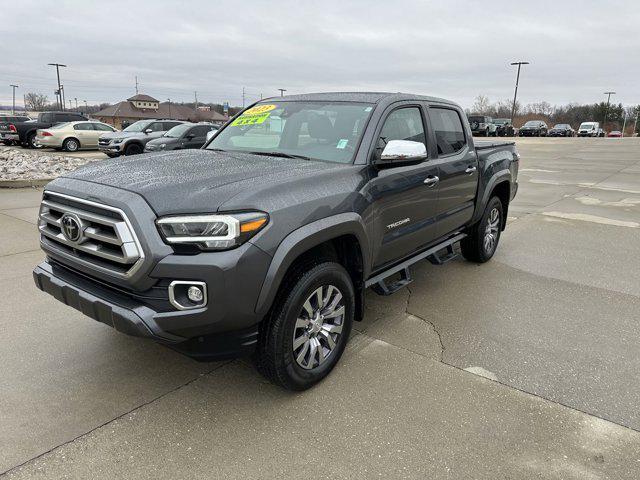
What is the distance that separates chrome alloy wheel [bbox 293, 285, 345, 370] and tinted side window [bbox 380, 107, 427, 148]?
1.27m

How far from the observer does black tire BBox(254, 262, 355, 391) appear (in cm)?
270

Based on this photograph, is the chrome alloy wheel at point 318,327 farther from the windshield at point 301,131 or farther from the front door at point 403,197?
the windshield at point 301,131

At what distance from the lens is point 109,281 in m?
2.57

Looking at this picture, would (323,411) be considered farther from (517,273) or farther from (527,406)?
(517,273)

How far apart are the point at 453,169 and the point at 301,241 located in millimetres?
2360

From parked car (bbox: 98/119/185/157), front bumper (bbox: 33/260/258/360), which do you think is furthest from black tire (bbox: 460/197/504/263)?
parked car (bbox: 98/119/185/157)

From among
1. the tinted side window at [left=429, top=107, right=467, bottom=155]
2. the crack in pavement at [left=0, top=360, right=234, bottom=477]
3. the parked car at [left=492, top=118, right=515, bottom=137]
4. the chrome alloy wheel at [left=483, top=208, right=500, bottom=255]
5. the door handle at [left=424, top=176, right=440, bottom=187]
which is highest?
the parked car at [left=492, top=118, right=515, bottom=137]

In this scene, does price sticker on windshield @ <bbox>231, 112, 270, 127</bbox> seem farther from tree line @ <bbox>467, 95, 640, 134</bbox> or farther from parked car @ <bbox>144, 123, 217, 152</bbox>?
tree line @ <bbox>467, 95, 640, 134</bbox>

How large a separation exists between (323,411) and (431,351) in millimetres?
1103

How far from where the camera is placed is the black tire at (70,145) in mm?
20823

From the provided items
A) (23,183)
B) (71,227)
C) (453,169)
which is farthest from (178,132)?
(71,227)

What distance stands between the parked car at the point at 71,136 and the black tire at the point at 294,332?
2096cm

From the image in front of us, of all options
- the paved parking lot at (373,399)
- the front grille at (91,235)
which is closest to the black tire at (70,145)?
the paved parking lot at (373,399)

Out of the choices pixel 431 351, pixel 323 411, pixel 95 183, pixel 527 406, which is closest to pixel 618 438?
pixel 527 406
